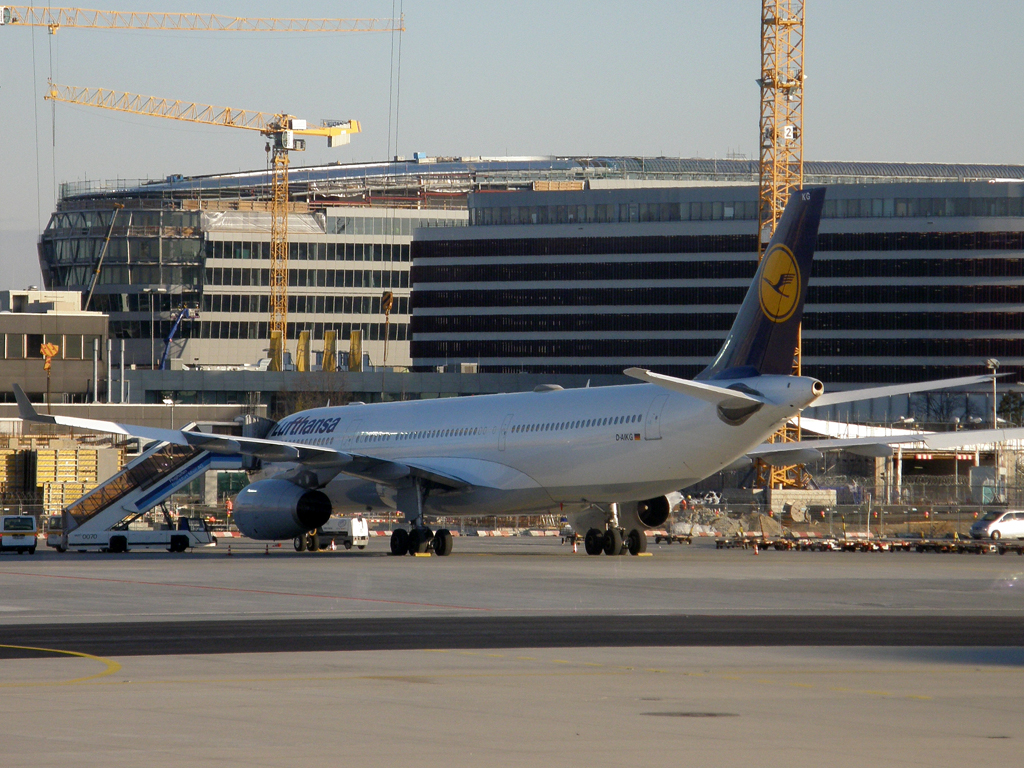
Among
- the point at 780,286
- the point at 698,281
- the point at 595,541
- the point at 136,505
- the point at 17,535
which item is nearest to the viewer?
the point at 780,286

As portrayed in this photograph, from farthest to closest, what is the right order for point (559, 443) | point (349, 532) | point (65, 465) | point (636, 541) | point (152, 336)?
point (152, 336) → point (65, 465) → point (349, 532) → point (636, 541) → point (559, 443)

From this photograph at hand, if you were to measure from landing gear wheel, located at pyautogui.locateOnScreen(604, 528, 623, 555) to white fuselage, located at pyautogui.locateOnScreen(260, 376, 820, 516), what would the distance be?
998 mm

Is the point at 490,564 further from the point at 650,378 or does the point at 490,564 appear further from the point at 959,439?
the point at 959,439

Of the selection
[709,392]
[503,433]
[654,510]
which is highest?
[709,392]

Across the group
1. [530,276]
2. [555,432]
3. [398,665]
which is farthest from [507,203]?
[398,665]

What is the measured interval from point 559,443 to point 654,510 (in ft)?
13.6

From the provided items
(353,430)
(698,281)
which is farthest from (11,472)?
(698,281)

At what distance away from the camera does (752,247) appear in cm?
14412

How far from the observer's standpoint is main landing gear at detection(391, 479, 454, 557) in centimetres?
4185

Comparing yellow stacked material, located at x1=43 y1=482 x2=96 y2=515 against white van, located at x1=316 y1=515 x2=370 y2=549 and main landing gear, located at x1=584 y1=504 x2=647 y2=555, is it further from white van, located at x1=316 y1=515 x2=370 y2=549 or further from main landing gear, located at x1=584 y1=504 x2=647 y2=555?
Result: main landing gear, located at x1=584 y1=504 x2=647 y2=555

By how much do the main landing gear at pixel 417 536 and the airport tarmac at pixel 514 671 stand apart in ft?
33.3

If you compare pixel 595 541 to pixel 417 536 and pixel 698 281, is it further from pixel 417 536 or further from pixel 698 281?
pixel 698 281

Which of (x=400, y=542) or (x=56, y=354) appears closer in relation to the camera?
(x=400, y=542)

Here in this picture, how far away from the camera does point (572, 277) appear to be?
154 m
